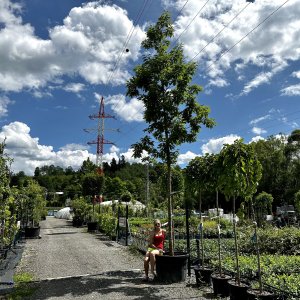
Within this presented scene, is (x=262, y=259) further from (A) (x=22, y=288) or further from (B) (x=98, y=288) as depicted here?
(A) (x=22, y=288)

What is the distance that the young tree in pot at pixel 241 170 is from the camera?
18.5ft

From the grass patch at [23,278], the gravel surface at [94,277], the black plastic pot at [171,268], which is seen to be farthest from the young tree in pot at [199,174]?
the grass patch at [23,278]

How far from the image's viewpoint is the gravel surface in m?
6.54

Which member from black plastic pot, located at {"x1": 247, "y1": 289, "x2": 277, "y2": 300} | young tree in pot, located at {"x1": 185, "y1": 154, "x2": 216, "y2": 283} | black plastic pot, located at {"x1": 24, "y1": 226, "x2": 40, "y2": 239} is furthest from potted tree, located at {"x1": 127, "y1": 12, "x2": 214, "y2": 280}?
black plastic pot, located at {"x1": 24, "y1": 226, "x2": 40, "y2": 239}

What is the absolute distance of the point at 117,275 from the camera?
331 inches

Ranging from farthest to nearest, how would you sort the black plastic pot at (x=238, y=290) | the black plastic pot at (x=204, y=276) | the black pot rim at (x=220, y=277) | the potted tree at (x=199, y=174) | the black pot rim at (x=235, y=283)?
the potted tree at (x=199, y=174) < the black plastic pot at (x=204, y=276) < the black pot rim at (x=220, y=277) < the black pot rim at (x=235, y=283) < the black plastic pot at (x=238, y=290)

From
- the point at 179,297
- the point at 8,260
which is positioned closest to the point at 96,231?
the point at 8,260

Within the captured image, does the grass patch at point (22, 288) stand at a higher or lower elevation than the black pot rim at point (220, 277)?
lower

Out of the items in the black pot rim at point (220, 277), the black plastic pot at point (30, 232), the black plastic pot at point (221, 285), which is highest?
the black plastic pot at point (30, 232)

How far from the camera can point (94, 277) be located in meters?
8.12

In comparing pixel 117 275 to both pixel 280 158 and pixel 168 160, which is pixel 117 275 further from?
pixel 280 158

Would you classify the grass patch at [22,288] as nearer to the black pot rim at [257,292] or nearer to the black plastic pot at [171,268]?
the black plastic pot at [171,268]

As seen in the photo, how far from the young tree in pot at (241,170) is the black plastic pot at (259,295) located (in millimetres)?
544

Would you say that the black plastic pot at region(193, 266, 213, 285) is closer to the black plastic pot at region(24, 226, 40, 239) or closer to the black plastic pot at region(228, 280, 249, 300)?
the black plastic pot at region(228, 280, 249, 300)
